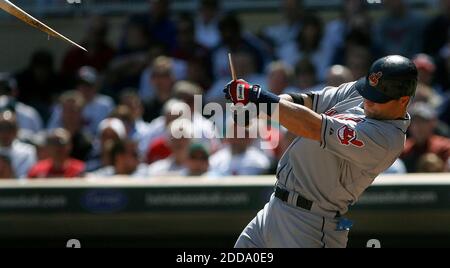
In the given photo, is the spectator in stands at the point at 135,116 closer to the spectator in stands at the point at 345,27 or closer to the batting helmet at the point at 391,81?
the spectator in stands at the point at 345,27

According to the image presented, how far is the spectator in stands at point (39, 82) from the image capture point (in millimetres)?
10180

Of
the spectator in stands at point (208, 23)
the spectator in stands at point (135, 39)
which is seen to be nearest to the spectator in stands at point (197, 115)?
the spectator in stands at point (208, 23)

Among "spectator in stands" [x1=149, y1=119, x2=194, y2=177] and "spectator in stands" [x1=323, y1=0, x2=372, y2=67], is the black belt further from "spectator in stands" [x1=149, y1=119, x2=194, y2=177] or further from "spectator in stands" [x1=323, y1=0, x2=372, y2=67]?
"spectator in stands" [x1=323, y1=0, x2=372, y2=67]

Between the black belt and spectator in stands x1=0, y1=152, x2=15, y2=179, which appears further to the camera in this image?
spectator in stands x1=0, y1=152, x2=15, y2=179

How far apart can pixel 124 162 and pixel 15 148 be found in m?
1.10

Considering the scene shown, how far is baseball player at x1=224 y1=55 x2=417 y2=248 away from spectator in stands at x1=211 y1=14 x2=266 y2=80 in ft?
14.1

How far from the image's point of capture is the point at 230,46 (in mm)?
9586

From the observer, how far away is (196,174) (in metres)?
7.72

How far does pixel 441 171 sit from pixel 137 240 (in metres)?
2.24

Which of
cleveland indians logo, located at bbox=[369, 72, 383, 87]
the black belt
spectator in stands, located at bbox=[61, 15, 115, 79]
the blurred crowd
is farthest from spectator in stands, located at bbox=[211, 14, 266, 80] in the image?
cleveland indians logo, located at bbox=[369, 72, 383, 87]

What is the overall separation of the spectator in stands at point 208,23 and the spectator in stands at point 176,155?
1.99 m

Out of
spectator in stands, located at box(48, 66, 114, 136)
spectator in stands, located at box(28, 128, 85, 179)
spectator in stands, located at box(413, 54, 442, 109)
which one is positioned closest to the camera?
spectator in stands, located at box(28, 128, 85, 179)

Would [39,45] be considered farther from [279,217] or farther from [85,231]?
[279,217]

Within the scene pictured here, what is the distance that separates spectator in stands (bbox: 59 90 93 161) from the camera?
891 centimetres
